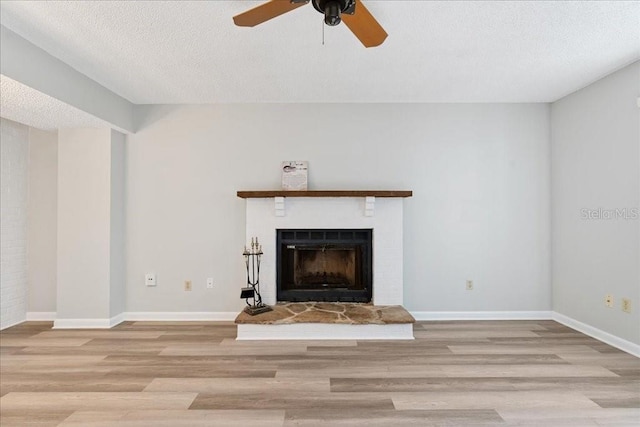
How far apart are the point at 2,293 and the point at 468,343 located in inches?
183

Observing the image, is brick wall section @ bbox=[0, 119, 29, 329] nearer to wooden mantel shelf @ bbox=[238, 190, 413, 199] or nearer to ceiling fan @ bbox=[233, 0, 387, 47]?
wooden mantel shelf @ bbox=[238, 190, 413, 199]

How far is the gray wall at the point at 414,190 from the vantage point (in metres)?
4.09

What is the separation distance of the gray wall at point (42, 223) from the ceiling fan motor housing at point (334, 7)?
3.81 m

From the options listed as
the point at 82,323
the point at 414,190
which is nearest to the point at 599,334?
the point at 414,190

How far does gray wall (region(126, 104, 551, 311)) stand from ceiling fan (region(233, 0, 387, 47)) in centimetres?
211

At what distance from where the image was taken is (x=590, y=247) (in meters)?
3.51

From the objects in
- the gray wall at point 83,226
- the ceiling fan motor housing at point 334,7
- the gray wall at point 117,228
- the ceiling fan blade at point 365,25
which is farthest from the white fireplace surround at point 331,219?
the ceiling fan motor housing at point 334,7

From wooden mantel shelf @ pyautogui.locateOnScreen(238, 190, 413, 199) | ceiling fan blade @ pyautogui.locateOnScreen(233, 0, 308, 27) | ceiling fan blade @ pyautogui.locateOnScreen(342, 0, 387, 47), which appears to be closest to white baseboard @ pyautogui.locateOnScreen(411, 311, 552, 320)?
wooden mantel shelf @ pyautogui.locateOnScreen(238, 190, 413, 199)

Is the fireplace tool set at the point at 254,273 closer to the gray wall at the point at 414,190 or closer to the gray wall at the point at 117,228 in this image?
the gray wall at the point at 414,190

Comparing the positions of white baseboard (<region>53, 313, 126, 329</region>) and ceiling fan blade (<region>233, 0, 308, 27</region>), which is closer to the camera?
ceiling fan blade (<region>233, 0, 308, 27</region>)

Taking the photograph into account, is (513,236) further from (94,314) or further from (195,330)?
(94,314)

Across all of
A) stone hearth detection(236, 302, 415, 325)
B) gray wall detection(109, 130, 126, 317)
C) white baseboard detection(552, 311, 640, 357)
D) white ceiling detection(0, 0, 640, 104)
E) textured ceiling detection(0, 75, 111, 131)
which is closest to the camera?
white ceiling detection(0, 0, 640, 104)

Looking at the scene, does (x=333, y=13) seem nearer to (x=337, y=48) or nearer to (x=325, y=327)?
(x=337, y=48)

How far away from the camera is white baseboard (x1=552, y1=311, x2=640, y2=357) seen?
304cm
